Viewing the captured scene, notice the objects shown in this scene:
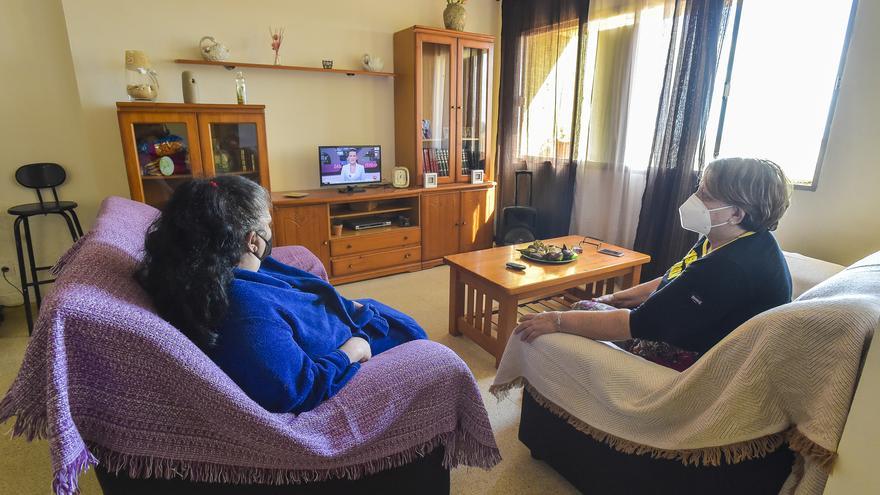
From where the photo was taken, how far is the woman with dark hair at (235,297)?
0.99m

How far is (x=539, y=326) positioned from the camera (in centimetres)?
145

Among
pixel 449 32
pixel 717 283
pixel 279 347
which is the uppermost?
pixel 449 32

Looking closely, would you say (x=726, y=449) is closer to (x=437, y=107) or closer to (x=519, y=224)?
(x=519, y=224)

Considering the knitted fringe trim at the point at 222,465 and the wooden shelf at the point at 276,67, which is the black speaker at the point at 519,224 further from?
the knitted fringe trim at the point at 222,465

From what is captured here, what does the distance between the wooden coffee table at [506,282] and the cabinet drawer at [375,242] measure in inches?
44.6

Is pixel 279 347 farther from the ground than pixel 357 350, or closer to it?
farther from the ground

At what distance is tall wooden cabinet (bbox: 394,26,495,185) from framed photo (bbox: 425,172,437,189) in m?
0.06

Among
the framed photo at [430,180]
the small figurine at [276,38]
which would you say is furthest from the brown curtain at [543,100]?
the small figurine at [276,38]

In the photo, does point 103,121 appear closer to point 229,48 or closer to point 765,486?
point 229,48

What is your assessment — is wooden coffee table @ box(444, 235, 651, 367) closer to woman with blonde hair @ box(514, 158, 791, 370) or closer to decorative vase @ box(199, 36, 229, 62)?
woman with blonde hair @ box(514, 158, 791, 370)

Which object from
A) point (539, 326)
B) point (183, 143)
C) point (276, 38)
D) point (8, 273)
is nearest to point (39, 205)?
point (8, 273)

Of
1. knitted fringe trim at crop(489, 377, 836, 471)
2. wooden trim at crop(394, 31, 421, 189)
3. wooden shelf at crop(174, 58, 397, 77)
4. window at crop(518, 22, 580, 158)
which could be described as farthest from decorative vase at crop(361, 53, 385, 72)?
knitted fringe trim at crop(489, 377, 836, 471)

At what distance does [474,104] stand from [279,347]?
11.1 feet

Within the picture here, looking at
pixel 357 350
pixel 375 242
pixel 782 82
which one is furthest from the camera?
pixel 375 242
